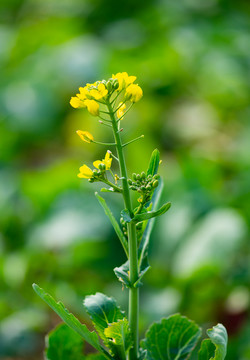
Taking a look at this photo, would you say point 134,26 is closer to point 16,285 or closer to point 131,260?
point 16,285

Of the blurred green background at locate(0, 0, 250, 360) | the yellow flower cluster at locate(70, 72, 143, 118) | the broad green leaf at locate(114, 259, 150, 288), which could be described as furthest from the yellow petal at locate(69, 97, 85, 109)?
the blurred green background at locate(0, 0, 250, 360)

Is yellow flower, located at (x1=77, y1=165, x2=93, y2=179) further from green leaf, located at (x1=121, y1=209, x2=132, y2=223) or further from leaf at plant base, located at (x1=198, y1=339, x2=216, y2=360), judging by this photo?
leaf at plant base, located at (x1=198, y1=339, x2=216, y2=360)

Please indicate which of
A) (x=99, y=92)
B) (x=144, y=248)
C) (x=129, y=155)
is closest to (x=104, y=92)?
(x=99, y=92)

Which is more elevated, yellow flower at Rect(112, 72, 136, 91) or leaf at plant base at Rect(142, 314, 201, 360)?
yellow flower at Rect(112, 72, 136, 91)

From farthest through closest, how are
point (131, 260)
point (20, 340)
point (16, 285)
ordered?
point (16, 285)
point (20, 340)
point (131, 260)

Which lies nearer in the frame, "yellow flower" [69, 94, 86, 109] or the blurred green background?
"yellow flower" [69, 94, 86, 109]

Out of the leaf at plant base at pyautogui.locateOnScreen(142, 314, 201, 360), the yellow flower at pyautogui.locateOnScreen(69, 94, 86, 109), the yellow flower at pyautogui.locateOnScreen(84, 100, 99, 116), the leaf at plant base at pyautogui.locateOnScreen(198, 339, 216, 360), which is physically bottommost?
the leaf at plant base at pyautogui.locateOnScreen(198, 339, 216, 360)

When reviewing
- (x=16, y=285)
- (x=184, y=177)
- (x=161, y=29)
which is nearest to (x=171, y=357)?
(x=16, y=285)
